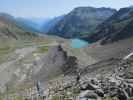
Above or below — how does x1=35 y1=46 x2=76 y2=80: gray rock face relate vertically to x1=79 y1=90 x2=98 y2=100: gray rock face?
above

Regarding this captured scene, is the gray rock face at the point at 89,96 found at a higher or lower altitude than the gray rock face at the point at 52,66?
lower

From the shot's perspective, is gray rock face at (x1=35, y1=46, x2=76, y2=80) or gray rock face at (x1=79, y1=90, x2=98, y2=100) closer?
gray rock face at (x1=79, y1=90, x2=98, y2=100)

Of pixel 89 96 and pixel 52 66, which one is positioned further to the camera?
pixel 52 66

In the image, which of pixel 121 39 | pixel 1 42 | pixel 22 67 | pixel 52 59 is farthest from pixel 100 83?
pixel 1 42

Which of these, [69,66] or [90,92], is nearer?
[90,92]

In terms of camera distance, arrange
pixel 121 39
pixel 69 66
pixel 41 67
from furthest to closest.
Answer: pixel 121 39 < pixel 41 67 < pixel 69 66

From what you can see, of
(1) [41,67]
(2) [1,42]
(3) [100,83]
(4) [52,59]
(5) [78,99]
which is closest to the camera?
(5) [78,99]

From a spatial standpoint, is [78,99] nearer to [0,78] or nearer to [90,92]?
[90,92]

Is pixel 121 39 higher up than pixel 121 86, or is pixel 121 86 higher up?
pixel 121 39

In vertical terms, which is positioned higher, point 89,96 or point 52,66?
point 52,66

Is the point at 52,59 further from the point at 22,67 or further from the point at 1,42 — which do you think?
the point at 1,42

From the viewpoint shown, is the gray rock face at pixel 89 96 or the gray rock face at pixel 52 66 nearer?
the gray rock face at pixel 89 96
